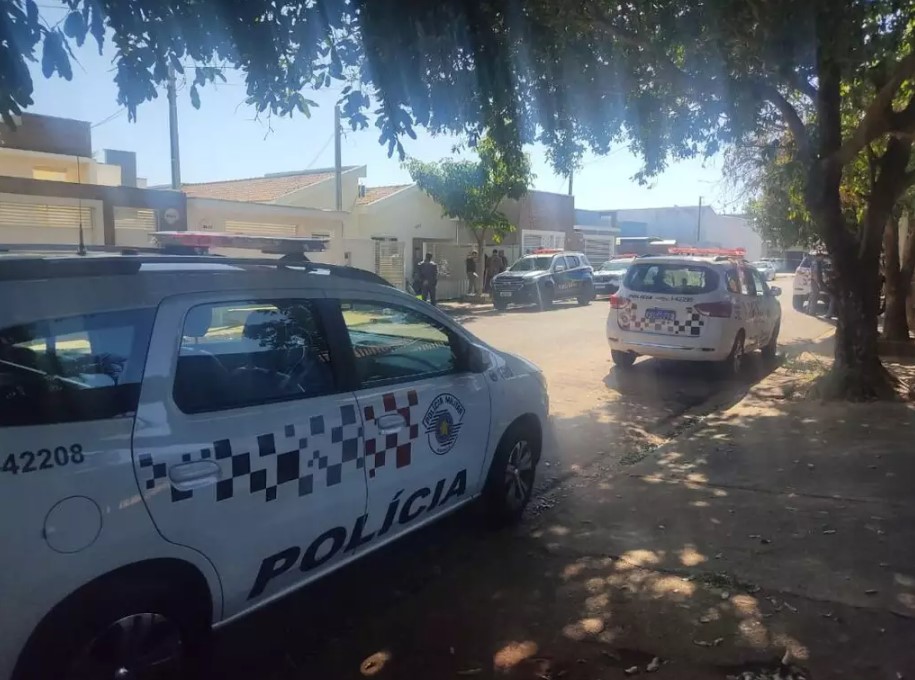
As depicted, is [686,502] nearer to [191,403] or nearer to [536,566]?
[536,566]

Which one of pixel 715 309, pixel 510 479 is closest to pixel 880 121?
pixel 715 309

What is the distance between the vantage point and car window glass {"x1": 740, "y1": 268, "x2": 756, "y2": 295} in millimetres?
10969

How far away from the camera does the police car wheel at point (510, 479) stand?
4.77 meters

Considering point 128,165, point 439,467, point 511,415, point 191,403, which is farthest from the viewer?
point 128,165

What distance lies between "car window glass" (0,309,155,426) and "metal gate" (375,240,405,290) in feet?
73.0

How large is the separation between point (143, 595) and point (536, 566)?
2.35m

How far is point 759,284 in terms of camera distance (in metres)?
11.9

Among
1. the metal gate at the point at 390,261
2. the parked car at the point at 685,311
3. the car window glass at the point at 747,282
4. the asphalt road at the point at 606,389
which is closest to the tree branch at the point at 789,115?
the parked car at the point at 685,311

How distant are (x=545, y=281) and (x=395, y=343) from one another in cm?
1988

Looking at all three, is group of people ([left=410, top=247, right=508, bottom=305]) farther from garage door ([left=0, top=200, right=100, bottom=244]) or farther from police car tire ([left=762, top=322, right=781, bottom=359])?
police car tire ([left=762, top=322, right=781, bottom=359])

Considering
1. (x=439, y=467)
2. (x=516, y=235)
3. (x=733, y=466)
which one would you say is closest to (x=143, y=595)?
(x=439, y=467)

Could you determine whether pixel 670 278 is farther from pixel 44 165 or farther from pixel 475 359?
pixel 44 165

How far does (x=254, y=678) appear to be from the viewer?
335 centimetres

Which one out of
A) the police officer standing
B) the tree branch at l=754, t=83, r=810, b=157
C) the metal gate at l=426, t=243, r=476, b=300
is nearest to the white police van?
the tree branch at l=754, t=83, r=810, b=157
